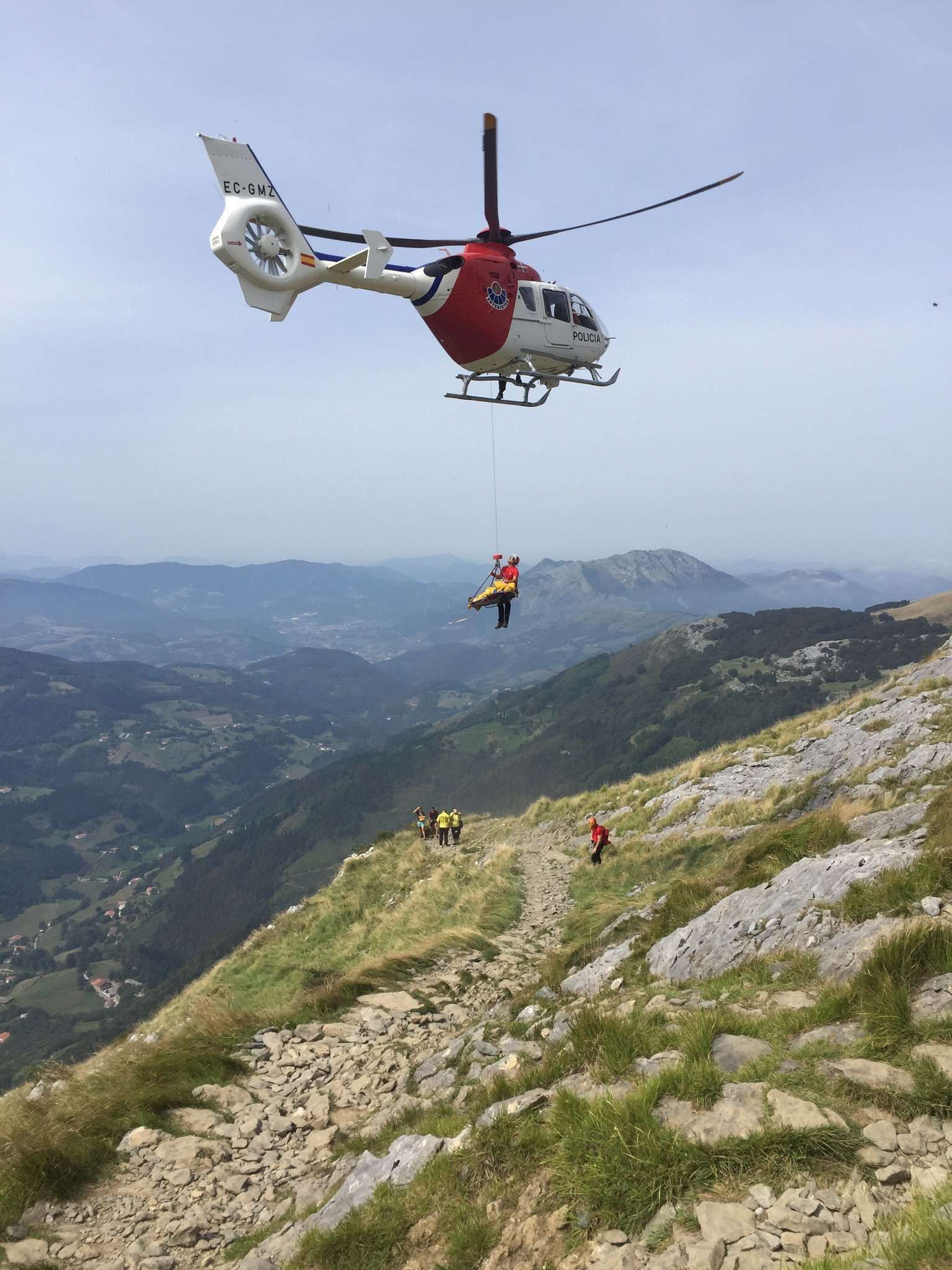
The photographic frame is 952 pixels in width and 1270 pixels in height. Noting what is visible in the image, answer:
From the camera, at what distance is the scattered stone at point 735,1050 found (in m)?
6.22

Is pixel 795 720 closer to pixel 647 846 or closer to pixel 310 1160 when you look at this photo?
pixel 647 846

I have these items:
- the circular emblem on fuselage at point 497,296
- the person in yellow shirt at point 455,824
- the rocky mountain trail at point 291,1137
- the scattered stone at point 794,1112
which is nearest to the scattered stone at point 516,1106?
the rocky mountain trail at point 291,1137

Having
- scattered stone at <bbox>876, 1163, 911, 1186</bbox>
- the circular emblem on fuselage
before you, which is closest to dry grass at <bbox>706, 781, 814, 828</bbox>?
scattered stone at <bbox>876, 1163, 911, 1186</bbox>

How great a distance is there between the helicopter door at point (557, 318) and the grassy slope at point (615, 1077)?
57.4ft

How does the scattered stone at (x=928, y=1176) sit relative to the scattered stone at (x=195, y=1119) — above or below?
above

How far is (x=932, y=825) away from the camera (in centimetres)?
1012

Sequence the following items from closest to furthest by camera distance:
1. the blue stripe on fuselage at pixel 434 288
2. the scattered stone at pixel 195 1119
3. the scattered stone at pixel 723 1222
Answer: the scattered stone at pixel 723 1222, the scattered stone at pixel 195 1119, the blue stripe on fuselage at pixel 434 288

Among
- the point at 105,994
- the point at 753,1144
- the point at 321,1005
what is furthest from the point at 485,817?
the point at 105,994

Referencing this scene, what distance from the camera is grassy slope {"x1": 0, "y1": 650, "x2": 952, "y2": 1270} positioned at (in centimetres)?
487

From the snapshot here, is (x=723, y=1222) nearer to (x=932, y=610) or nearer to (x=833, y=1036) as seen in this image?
(x=833, y=1036)

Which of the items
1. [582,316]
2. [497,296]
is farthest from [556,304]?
[497,296]

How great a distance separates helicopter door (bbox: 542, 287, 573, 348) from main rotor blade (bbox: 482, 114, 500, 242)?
2.60m

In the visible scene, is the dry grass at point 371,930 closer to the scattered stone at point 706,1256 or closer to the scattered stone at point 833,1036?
the scattered stone at point 833,1036

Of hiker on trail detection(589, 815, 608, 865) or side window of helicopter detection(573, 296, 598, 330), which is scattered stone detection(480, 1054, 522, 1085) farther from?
side window of helicopter detection(573, 296, 598, 330)
